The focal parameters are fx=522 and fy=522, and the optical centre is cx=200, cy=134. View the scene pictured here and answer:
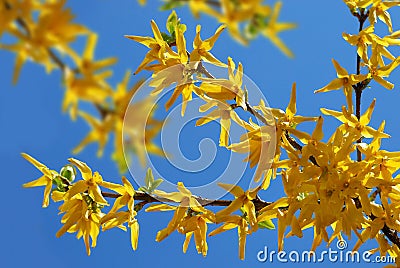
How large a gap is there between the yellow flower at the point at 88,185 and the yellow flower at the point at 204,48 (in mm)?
364

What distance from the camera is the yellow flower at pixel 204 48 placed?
1.21 meters

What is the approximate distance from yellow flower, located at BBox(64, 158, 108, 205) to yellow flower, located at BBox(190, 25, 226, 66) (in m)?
0.36

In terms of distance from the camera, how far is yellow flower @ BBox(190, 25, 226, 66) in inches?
47.8

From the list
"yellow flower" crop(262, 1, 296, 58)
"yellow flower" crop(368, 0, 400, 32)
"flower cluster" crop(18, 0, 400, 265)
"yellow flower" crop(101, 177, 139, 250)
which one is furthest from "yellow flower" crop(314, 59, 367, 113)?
"yellow flower" crop(262, 1, 296, 58)

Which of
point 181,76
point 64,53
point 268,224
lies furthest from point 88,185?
point 64,53

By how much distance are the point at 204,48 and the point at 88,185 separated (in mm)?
429

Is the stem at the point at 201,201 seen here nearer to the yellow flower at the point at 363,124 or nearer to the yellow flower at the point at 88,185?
the yellow flower at the point at 88,185

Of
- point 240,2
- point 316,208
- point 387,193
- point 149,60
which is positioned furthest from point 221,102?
point 240,2

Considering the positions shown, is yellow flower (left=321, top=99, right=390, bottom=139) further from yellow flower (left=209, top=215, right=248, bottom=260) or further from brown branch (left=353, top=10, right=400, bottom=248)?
yellow flower (left=209, top=215, right=248, bottom=260)

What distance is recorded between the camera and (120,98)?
40 cm

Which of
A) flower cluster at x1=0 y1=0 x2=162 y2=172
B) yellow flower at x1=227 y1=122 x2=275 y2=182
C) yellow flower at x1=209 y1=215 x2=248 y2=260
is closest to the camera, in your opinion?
flower cluster at x1=0 y1=0 x2=162 y2=172

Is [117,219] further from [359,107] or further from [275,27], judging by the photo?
[275,27]

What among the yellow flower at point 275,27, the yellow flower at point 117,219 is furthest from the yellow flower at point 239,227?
the yellow flower at point 275,27

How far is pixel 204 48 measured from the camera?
48.5 inches
